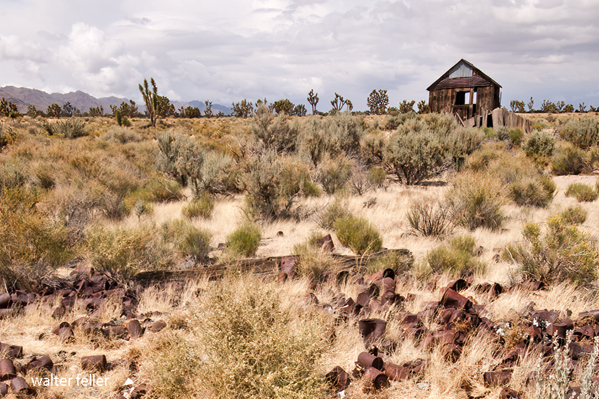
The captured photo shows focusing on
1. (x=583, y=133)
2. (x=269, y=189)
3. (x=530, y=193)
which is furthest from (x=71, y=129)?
(x=583, y=133)

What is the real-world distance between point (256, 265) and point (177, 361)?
3231 millimetres

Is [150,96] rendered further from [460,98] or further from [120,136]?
[460,98]

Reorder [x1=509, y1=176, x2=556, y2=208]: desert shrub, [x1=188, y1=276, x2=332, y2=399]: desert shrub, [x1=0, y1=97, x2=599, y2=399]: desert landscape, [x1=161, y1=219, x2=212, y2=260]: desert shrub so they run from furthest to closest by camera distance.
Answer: [x1=509, y1=176, x2=556, y2=208]: desert shrub, [x1=161, y1=219, x2=212, y2=260]: desert shrub, [x1=0, y1=97, x2=599, y2=399]: desert landscape, [x1=188, y1=276, x2=332, y2=399]: desert shrub

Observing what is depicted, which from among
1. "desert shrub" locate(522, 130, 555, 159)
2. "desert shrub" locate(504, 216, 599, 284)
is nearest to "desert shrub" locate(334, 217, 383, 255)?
"desert shrub" locate(504, 216, 599, 284)

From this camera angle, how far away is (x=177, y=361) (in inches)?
119

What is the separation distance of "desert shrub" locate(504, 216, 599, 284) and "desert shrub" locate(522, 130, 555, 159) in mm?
12090

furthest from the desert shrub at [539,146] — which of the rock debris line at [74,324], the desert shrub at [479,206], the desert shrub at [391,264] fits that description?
the rock debris line at [74,324]

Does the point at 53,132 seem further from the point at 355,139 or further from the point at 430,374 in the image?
the point at 430,374

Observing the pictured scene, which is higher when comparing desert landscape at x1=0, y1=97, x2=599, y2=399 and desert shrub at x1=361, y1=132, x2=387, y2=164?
desert shrub at x1=361, y1=132, x2=387, y2=164

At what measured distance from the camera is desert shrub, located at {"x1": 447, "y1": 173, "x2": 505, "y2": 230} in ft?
27.9

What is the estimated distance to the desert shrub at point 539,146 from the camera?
1602cm

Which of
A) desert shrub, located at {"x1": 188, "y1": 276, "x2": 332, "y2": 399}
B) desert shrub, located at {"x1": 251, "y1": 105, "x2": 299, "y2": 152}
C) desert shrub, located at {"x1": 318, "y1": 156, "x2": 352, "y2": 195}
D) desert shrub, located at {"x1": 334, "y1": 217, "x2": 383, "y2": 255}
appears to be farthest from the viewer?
desert shrub, located at {"x1": 251, "y1": 105, "x2": 299, "y2": 152}

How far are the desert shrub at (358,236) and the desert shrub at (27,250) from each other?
192 inches

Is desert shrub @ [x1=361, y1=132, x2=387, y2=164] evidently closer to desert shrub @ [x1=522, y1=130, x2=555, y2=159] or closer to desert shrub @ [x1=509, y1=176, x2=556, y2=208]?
desert shrub @ [x1=522, y1=130, x2=555, y2=159]
